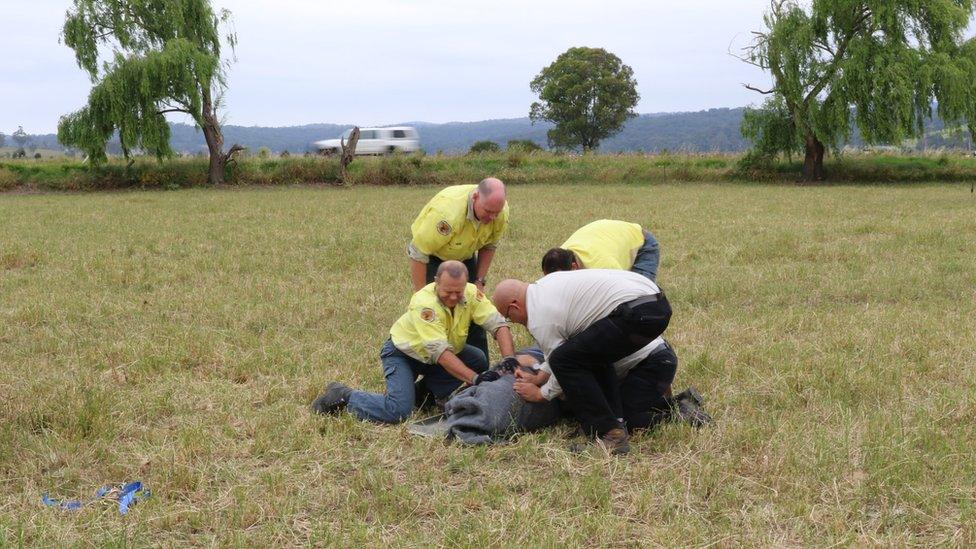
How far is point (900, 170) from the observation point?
3362 cm

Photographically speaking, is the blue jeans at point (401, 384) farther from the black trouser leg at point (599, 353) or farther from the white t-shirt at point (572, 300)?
the black trouser leg at point (599, 353)

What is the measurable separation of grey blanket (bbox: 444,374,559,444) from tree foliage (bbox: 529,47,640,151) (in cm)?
6690

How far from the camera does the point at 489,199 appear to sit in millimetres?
6719

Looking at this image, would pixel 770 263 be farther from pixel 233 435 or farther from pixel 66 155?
pixel 66 155

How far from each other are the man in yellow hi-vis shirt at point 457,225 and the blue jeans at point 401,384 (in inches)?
12.6

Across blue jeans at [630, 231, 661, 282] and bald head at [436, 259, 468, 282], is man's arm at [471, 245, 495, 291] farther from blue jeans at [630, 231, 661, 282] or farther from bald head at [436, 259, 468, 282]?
bald head at [436, 259, 468, 282]

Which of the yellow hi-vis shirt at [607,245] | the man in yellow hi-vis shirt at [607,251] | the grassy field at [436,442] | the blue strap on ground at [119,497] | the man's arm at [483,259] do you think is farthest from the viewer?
the man's arm at [483,259]

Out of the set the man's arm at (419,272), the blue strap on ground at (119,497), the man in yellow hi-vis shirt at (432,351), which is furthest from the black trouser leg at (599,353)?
the blue strap on ground at (119,497)

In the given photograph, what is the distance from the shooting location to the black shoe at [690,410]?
5492 mm

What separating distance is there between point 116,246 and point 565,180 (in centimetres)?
2243

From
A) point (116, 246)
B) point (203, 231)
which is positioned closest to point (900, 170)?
point (203, 231)

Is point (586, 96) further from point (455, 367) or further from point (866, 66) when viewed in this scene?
point (455, 367)

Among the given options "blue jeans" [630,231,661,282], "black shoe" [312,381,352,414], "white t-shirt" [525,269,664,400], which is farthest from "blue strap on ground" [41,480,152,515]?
"blue jeans" [630,231,661,282]

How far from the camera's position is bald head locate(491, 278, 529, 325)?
5324 millimetres
